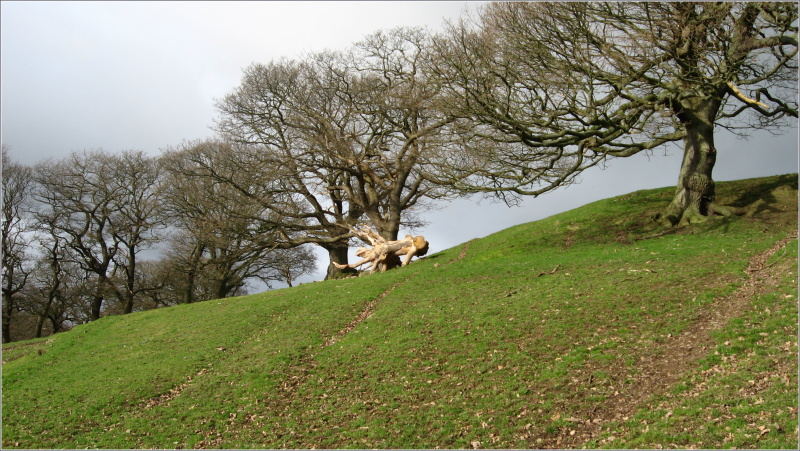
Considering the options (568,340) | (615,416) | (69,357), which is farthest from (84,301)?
(615,416)

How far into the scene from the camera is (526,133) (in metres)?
25.5

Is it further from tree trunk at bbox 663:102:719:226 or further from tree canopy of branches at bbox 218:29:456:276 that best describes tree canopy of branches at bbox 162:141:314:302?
tree trunk at bbox 663:102:719:226

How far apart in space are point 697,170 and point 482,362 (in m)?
17.4

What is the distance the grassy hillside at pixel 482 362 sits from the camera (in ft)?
38.4

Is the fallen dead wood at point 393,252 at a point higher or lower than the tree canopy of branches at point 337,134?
lower

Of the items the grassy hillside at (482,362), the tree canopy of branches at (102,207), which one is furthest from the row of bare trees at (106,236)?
the grassy hillside at (482,362)

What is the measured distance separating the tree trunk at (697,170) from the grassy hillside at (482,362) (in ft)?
4.20

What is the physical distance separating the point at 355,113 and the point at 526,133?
1588cm

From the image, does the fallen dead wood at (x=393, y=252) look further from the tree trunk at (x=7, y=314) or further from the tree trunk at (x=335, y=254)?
the tree trunk at (x=7, y=314)

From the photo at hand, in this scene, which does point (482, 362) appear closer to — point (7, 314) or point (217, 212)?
point (217, 212)

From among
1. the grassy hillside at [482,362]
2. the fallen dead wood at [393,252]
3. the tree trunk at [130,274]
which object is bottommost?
the grassy hillside at [482,362]

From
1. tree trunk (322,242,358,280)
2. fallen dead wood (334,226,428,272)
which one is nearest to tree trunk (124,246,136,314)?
tree trunk (322,242,358,280)

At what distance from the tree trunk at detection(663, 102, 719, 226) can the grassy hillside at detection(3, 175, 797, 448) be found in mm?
1280

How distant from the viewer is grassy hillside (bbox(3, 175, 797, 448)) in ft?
38.4
